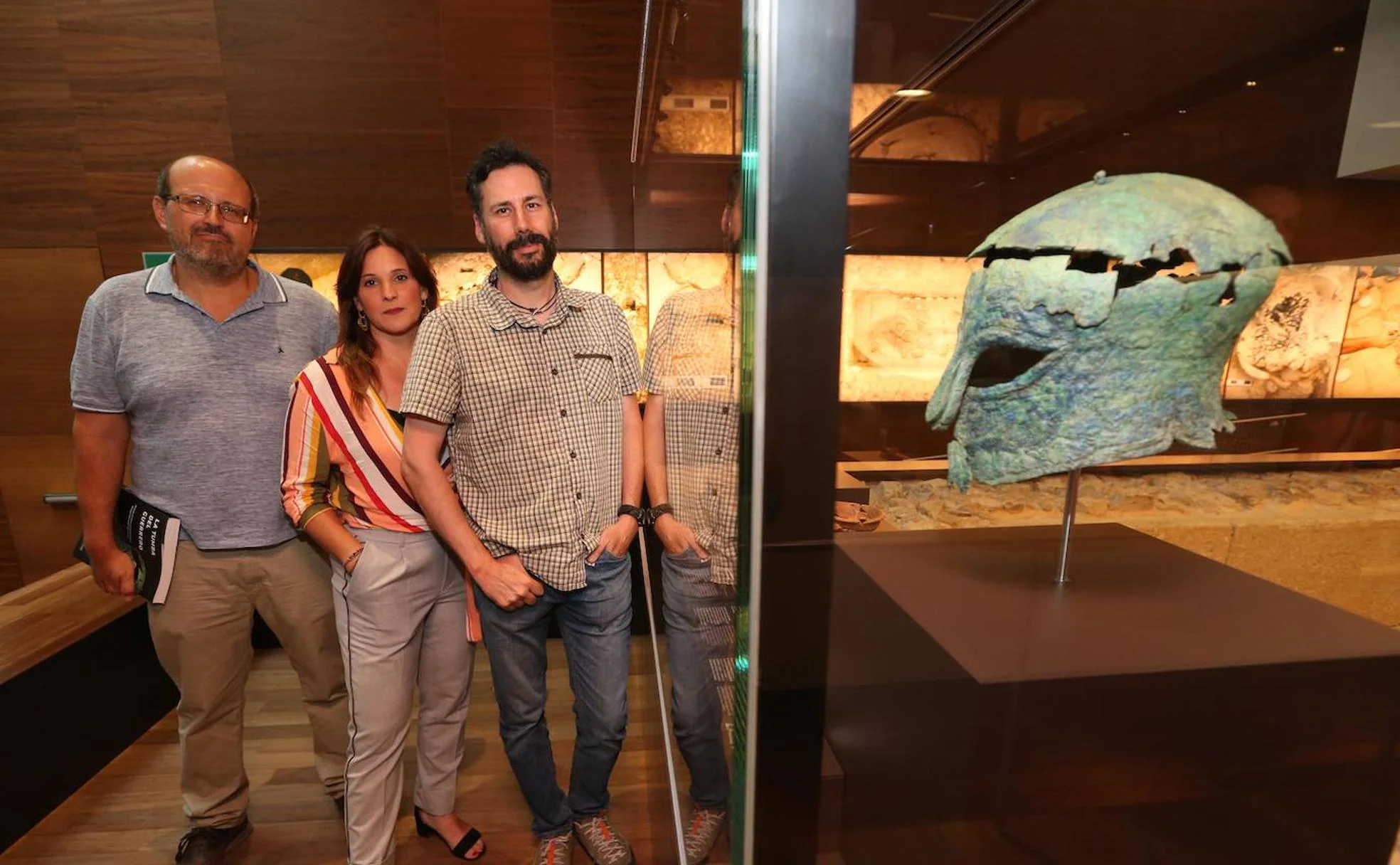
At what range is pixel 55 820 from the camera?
2.13 m

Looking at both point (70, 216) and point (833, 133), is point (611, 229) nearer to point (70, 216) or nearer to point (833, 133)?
point (70, 216)

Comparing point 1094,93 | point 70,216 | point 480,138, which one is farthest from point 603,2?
point 1094,93

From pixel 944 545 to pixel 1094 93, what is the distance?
1.79 feet

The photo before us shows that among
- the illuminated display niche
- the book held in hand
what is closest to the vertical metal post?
the illuminated display niche

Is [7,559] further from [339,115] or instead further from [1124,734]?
[1124,734]

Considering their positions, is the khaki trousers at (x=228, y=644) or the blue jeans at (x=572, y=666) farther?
the khaki trousers at (x=228, y=644)

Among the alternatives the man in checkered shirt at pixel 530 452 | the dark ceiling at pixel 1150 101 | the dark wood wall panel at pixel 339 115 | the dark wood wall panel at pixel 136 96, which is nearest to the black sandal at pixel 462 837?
the man in checkered shirt at pixel 530 452

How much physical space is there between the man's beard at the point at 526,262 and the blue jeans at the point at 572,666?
73 centimetres

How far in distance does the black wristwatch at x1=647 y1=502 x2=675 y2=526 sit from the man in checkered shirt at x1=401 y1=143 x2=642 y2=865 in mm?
48

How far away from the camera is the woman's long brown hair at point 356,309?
162 centimetres

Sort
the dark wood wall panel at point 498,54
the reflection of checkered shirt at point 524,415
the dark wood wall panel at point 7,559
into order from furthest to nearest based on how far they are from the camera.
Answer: the dark wood wall panel at point 7,559 < the dark wood wall panel at point 498,54 < the reflection of checkered shirt at point 524,415

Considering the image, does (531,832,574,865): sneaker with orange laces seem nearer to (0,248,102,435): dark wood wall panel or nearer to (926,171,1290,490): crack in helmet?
(926,171,1290,490): crack in helmet

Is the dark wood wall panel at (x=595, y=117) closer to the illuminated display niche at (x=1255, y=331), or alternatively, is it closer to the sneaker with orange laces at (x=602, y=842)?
the sneaker with orange laces at (x=602, y=842)

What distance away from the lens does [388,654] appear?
1.66 m
